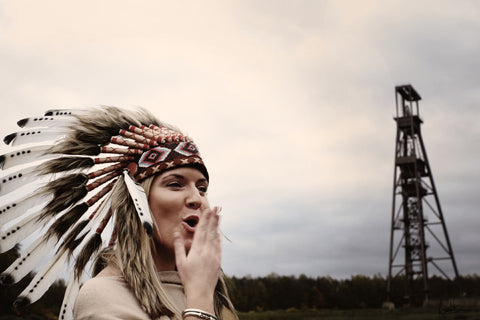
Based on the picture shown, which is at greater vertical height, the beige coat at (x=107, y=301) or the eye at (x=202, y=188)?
the eye at (x=202, y=188)

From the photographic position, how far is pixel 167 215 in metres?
3.04

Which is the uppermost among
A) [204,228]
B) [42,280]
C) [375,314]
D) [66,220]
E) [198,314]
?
[66,220]

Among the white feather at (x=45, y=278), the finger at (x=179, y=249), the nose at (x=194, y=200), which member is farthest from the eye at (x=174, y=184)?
the white feather at (x=45, y=278)

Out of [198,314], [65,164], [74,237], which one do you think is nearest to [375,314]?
[74,237]

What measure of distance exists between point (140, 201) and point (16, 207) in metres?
0.86

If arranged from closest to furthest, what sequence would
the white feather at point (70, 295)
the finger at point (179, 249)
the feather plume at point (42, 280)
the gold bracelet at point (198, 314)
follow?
the gold bracelet at point (198, 314) < the finger at point (179, 249) < the feather plume at point (42, 280) < the white feather at point (70, 295)

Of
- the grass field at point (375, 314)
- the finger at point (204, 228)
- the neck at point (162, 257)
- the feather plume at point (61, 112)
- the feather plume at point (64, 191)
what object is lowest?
the grass field at point (375, 314)

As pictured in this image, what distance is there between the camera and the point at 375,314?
27.6 m

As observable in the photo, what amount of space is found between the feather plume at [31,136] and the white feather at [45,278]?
73 cm

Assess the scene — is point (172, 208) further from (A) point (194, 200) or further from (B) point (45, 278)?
(B) point (45, 278)

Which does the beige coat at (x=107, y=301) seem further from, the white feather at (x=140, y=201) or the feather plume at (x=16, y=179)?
the feather plume at (x=16, y=179)

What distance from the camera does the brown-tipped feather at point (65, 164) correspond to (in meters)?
3.38

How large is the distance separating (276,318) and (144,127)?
22.4 meters

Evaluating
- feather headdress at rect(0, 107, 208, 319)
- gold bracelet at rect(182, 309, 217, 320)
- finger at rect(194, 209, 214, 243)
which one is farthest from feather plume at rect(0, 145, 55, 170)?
gold bracelet at rect(182, 309, 217, 320)
